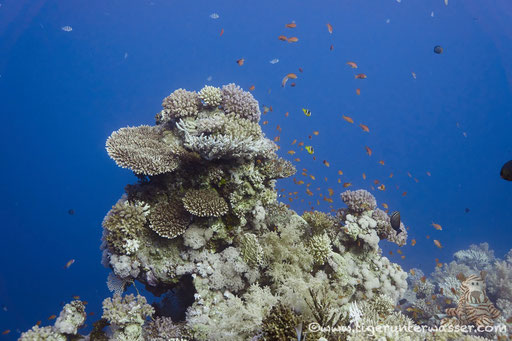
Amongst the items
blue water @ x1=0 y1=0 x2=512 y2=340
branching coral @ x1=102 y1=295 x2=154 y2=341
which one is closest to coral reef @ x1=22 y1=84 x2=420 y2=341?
branching coral @ x1=102 y1=295 x2=154 y2=341

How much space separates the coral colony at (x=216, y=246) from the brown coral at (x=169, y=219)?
2cm

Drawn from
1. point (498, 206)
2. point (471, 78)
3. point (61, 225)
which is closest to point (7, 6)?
point (61, 225)

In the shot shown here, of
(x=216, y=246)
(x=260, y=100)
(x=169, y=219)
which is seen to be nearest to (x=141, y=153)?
(x=169, y=219)

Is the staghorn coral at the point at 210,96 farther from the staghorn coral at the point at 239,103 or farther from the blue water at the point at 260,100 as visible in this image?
the blue water at the point at 260,100

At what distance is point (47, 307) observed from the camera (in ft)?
145

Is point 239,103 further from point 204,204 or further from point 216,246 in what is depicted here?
point 216,246

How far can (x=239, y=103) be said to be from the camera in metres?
7.35

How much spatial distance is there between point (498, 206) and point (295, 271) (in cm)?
9835

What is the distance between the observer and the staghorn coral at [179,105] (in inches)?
283

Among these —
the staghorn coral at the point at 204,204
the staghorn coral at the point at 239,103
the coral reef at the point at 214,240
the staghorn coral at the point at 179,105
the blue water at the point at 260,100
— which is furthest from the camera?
the blue water at the point at 260,100

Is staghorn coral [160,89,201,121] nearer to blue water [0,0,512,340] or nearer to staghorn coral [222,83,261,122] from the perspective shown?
staghorn coral [222,83,261,122]

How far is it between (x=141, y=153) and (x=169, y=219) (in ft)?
5.55

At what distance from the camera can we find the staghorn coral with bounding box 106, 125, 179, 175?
19.5 ft

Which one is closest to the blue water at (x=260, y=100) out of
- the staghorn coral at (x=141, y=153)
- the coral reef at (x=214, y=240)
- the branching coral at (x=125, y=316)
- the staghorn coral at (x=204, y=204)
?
the coral reef at (x=214, y=240)
